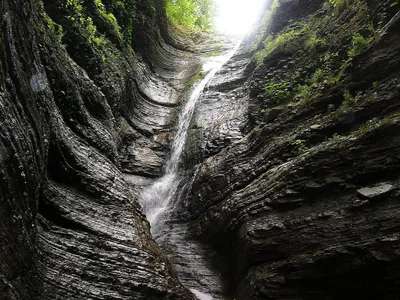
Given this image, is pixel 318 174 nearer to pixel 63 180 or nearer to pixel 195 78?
pixel 63 180

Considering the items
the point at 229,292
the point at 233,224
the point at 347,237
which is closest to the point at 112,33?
the point at 233,224

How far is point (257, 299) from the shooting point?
21.4 feet

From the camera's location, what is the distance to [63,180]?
22.9 feet

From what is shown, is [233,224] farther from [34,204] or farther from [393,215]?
[34,204]

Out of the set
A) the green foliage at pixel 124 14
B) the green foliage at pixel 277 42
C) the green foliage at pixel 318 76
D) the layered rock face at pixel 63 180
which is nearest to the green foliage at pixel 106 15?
the green foliage at pixel 124 14

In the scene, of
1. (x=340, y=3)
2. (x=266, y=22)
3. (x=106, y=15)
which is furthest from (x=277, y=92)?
(x=106, y=15)

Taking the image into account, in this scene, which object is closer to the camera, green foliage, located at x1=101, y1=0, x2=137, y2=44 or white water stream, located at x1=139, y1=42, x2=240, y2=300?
white water stream, located at x1=139, y1=42, x2=240, y2=300

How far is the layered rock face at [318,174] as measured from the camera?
589cm

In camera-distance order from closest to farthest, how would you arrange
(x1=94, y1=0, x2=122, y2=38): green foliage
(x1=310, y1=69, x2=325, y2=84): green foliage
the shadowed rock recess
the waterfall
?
the shadowed rock recess, (x1=310, y1=69, x2=325, y2=84): green foliage, the waterfall, (x1=94, y1=0, x2=122, y2=38): green foliage

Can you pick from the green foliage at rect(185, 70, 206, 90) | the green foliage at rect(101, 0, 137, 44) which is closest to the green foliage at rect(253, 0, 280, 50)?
the green foliage at rect(185, 70, 206, 90)

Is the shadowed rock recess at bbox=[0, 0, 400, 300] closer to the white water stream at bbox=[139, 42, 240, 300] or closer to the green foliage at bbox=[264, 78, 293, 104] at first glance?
the green foliage at bbox=[264, 78, 293, 104]

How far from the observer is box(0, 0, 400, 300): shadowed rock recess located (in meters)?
5.23

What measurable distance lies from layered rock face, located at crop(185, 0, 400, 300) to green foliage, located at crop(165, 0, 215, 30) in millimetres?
14194

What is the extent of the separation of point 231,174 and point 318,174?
272 centimetres
